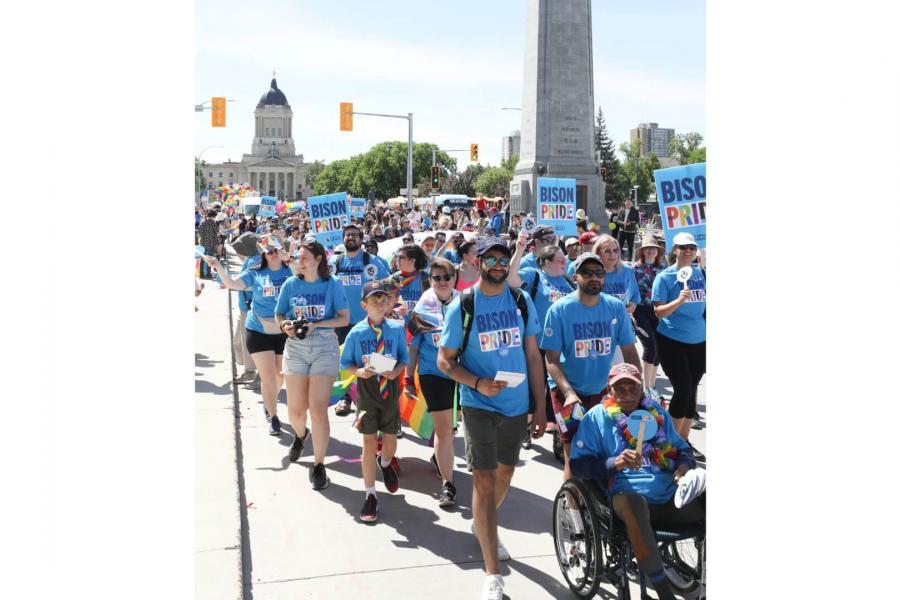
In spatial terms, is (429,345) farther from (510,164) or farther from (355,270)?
(510,164)

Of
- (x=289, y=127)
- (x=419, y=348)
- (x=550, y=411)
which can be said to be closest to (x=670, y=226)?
(x=550, y=411)

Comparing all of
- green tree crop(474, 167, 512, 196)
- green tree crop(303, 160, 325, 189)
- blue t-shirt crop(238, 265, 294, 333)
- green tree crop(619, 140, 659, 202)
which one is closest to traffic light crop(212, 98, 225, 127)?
blue t-shirt crop(238, 265, 294, 333)

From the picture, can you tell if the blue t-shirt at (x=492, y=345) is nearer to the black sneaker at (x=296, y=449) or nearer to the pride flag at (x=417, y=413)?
the pride flag at (x=417, y=413)

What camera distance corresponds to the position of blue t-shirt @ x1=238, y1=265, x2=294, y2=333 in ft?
24.8

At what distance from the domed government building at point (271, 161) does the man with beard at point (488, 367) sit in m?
173

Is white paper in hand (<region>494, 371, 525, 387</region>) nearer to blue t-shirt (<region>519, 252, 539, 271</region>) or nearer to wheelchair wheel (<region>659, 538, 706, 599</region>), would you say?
wheelchair wheel (<region>659, 538, 706, 599</region>)

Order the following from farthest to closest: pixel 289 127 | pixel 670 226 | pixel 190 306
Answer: pixel 289 127
pixel 670 226
pixel 190 306

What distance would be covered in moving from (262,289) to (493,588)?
4.28 m

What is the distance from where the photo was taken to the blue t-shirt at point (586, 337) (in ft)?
16.8

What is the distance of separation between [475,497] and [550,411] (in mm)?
2414

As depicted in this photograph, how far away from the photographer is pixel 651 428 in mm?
4207

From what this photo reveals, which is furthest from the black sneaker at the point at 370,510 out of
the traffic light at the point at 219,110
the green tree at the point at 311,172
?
the green tree at the point at 311,172

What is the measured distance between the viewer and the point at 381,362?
568cm

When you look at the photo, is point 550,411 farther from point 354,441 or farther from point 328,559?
point 328,559
